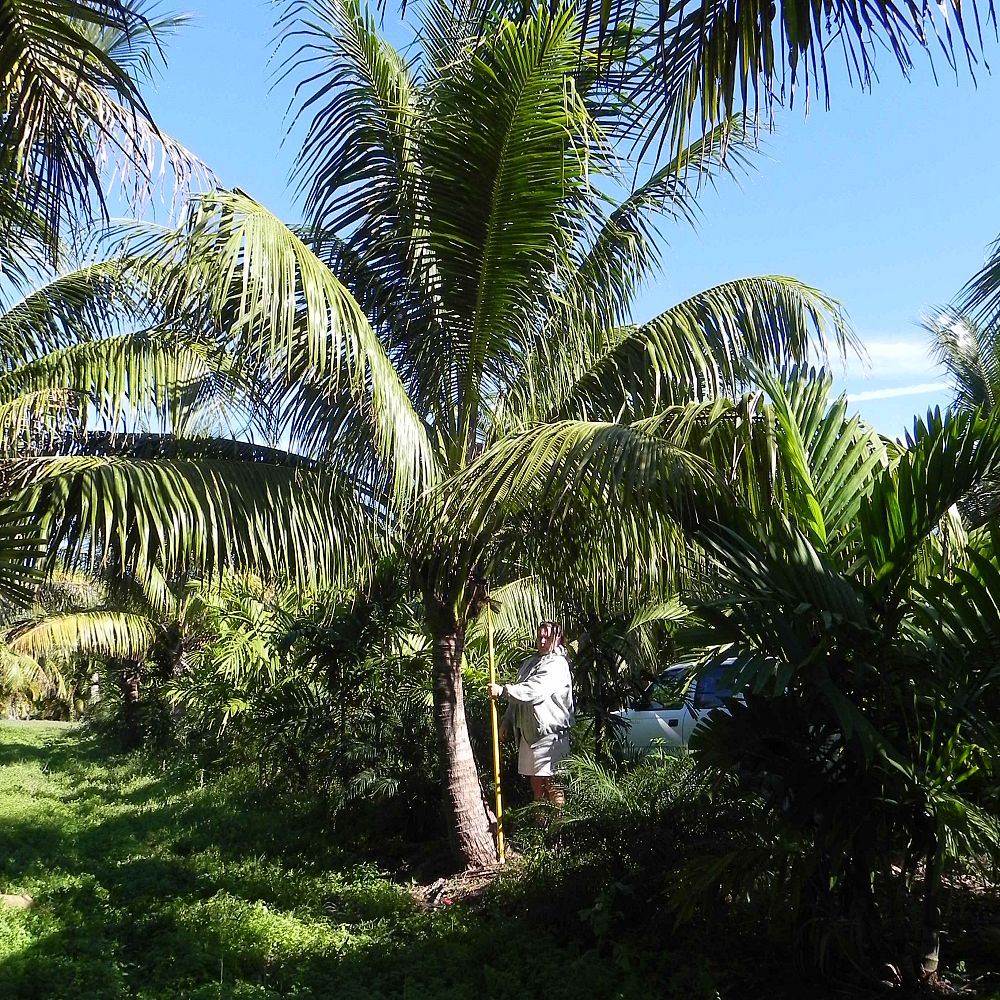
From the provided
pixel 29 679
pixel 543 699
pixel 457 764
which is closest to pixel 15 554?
pixel 457 764

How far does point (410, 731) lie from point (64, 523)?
3847 millimetres

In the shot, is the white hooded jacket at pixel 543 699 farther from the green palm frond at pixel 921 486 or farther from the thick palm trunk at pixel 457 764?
the green palm frond at pixel 921 486

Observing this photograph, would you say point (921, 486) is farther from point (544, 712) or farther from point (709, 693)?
point (709, 693)

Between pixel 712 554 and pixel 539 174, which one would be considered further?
pixel 539 174

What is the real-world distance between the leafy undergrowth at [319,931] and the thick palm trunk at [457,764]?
16.6 inches

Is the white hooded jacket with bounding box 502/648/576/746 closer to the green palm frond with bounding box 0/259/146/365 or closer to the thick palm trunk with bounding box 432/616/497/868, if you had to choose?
the thick palm trunk with bounding box 432/616/497/868

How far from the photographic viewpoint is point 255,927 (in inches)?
244

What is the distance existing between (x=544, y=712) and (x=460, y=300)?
3.12 metres

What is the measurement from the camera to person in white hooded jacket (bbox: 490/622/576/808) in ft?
24.8

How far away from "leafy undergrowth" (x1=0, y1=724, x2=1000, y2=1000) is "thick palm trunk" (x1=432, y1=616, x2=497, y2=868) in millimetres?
422

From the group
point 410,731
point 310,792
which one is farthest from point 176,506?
point 310,792

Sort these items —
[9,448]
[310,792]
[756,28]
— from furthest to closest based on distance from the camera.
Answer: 1. [310,792]
2. [9,448]
3. [756,28]

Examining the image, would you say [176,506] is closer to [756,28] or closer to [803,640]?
[803,640]

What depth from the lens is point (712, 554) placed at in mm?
4703
